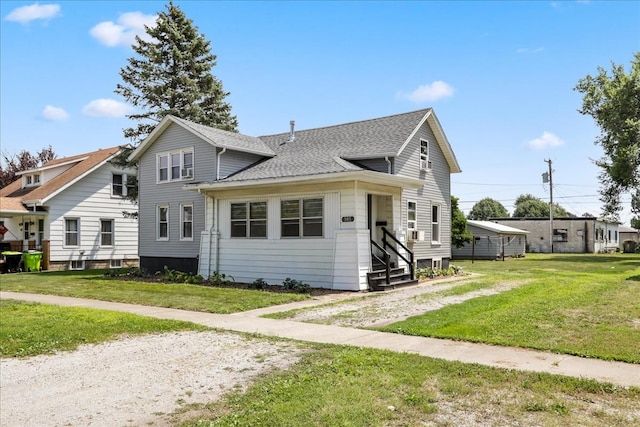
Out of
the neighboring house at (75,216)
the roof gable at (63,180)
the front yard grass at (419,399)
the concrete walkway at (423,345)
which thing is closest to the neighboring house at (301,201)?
the concrete walkway at (423,345)

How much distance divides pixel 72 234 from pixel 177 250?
9.54 metres

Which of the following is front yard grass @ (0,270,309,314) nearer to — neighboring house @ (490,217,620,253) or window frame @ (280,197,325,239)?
window frame @ (280,197,325,239)

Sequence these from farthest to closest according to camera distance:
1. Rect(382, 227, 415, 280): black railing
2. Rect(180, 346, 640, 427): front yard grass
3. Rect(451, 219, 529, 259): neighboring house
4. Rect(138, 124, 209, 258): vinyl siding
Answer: Rect(451, 219, 529, 259): neighboring house
Rect(138, 124, 209, 258): vinyl siding
Rect(382, 227, 415, 280): black railing
Rect(180, 346, 640, 427): front yard grass

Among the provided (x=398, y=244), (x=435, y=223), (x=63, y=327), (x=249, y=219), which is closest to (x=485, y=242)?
(x=435, y=223)

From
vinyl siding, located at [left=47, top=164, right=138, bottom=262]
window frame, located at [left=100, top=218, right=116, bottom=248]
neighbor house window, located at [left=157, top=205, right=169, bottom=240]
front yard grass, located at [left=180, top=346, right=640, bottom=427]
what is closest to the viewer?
front yard grass, located at [left=180, top=346, right=640, bottom=427]

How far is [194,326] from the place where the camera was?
9641mm

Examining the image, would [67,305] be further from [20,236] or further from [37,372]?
[20,236]

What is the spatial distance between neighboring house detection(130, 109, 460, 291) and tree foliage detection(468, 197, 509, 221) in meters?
84.0

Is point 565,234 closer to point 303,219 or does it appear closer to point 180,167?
point 180,167

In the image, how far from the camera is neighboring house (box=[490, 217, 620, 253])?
5166 cm

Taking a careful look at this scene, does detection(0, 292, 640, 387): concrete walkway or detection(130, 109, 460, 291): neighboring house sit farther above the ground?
detection(130, 109, 460, 291): neighboring house

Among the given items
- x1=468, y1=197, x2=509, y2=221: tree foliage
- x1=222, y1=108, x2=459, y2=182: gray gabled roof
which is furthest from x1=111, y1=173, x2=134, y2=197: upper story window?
x1=468, y1=197, x2=509, y2=221: tree foliage

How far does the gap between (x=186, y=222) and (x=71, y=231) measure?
32.5 ft

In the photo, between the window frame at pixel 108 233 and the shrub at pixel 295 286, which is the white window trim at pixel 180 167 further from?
the window frame at pixel 108 233
